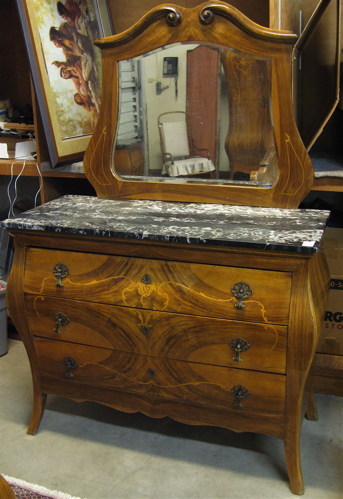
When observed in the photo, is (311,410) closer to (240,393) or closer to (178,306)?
(240,393)

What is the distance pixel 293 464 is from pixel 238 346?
0.44 meters

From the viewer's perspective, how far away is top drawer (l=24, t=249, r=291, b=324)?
160 centimetres

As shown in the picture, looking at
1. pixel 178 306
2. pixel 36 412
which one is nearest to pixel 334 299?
pixel 178 306

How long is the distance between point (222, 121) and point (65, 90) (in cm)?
70

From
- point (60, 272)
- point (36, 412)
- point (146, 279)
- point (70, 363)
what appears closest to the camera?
point (146, 279)

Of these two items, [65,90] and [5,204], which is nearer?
[65,90]

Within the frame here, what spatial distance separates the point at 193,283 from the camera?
1666 millimetres

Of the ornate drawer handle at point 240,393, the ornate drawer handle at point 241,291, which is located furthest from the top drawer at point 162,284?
the ornate drawer handle at point 240,393

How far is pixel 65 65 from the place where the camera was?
2.18 m

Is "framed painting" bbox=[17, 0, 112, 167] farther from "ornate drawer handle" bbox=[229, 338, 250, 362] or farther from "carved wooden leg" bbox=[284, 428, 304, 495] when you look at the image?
"carved wooden leg" bbox=[284, 428, 304, 495]

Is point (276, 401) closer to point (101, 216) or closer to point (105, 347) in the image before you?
point (105, 347)

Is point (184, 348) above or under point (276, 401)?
above

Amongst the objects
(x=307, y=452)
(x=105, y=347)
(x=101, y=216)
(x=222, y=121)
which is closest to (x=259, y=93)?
(x=222, y=121)

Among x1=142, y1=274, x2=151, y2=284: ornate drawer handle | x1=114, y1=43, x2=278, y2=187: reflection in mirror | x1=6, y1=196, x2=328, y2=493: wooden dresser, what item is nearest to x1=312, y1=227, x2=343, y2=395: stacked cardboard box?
x1=6, y1=196, x2=328, y2=493: wooden dresser
